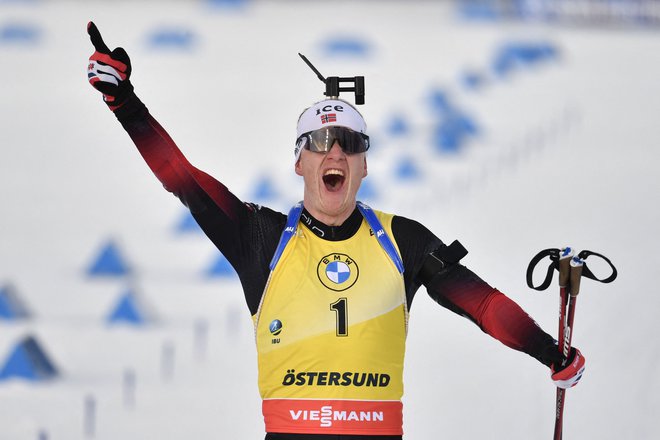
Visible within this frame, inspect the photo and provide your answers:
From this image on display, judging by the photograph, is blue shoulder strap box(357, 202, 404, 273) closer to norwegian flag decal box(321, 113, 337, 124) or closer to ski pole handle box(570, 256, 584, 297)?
norwegian flag decal box(321, 113, 337, 124)

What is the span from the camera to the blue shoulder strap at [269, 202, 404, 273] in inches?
197

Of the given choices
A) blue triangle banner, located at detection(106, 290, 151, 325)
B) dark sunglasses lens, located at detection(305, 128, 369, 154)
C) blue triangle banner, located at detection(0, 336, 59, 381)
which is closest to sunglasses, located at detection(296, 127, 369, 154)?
dark sunglasses lens, located at detection(305, 128, 369, 154)

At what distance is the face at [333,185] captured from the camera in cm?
504

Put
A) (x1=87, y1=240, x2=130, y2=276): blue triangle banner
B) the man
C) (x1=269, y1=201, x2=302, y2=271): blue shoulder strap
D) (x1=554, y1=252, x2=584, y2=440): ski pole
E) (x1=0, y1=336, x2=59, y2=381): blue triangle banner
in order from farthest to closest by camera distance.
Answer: (x1=87, y1=240, x2=130, y2=276): blue triangle banner → (x1=0, y1=336, x2=59, y2=381): blue triangle banner → (x1=554, y1=252, x2=584, y2=440): ski pole → (x1=269, y1=201, x2=302, y2=271): blue shoulder strap → the man

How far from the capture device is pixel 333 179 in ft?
16.8

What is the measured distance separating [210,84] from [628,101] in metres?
8.04

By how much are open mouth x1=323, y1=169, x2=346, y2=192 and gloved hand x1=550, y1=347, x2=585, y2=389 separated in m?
0.91

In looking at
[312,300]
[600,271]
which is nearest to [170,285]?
[600,271]

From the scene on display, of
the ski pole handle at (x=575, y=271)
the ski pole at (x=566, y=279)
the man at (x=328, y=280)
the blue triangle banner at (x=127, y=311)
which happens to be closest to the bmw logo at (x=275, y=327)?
the man at (x=328, y=280)

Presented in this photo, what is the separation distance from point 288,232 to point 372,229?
0.28m

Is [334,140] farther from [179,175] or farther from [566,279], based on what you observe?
[566,279]

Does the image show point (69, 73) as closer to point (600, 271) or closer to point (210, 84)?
point (210, 84)

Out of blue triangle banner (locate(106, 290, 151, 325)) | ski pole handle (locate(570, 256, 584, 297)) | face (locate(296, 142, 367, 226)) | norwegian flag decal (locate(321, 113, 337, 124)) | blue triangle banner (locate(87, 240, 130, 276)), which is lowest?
ski pole handle (locate(570, 256, 584, 297))

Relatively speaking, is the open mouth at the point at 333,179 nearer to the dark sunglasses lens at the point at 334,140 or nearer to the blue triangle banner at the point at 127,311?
the dark sunglasses lens at the point at 334,140
